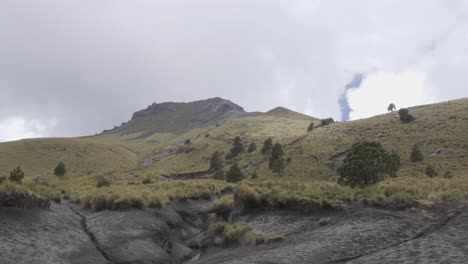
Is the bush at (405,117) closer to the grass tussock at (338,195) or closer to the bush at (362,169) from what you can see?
the bush at (362,169)

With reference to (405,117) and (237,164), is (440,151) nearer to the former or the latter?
(405,117)

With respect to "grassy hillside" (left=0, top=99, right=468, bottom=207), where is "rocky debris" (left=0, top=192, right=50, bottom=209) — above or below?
below

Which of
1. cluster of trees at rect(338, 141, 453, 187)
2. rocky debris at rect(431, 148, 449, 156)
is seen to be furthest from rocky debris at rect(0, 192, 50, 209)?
rocky debris at rect(431, 148, 449, 156)

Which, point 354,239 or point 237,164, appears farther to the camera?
point 237,164

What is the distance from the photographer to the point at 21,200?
68.8 feet

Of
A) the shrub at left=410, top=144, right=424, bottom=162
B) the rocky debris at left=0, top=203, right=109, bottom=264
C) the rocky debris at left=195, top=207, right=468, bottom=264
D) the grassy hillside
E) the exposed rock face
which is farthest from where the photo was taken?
the grassy hillside

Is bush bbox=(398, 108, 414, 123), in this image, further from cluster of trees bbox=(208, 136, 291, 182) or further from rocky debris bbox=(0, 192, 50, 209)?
rocky debris bbox=(0, 192, 50, 209)

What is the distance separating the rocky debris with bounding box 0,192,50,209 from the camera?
66.2 ft

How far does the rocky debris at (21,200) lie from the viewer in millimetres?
20172

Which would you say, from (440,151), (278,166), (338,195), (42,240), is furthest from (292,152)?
(42,240)

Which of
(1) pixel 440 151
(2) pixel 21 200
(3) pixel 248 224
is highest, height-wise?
(1) pixel 440 151

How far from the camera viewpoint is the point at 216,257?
57.7 ft

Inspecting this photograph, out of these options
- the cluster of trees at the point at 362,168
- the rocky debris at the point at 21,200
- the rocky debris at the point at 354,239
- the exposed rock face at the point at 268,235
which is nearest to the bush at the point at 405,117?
the cluster of trees at the point at 362,168

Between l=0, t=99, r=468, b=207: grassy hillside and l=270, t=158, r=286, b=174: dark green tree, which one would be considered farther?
l=270, t=158, r=286, b=174: dark green tree
